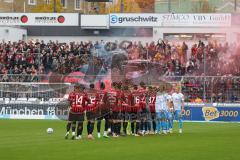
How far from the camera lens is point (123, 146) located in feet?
81.3

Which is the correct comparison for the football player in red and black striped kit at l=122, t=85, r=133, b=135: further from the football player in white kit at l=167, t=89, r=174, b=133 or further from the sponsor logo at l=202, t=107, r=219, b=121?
the sponsor logo at l=202, t=107, r=219, b=121

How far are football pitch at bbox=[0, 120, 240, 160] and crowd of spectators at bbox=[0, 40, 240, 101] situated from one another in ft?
31.6

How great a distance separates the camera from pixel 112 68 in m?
44.1

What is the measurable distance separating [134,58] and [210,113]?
228 inches

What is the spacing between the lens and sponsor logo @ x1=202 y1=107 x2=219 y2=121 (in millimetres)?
42969

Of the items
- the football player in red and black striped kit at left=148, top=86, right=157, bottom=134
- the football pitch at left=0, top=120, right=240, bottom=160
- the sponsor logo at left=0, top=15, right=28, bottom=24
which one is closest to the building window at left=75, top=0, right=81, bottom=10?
the sponsor logo at left=0, top=15, right=28, bottom=24

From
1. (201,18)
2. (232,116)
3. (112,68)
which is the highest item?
(201,18)

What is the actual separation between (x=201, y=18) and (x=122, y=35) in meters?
5.66

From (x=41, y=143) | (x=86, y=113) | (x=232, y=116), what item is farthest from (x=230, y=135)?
(x=232, y=116)

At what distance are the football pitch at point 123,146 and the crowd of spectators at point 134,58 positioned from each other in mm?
9640

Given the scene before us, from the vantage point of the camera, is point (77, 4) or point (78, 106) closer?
point (78, 106)

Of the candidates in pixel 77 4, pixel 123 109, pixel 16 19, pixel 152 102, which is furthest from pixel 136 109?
pixel 77 4

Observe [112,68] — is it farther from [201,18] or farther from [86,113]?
[86,113]

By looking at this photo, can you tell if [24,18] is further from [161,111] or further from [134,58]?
[161,111]
